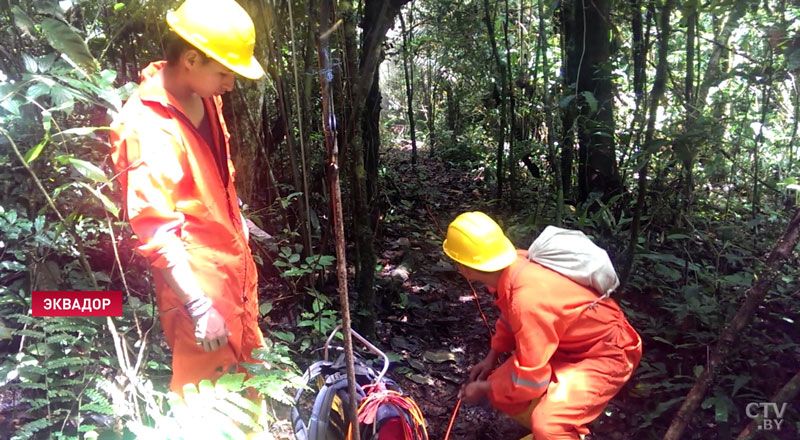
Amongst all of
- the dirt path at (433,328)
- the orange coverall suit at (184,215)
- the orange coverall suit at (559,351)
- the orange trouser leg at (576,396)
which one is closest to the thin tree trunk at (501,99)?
the dirt path at (433,328)

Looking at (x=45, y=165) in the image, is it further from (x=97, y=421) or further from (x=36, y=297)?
(x=97, y=421)

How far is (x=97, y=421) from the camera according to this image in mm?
2178

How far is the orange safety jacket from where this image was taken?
86.9 inches

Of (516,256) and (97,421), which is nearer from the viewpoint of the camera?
(97,421)

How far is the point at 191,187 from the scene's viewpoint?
1938mm

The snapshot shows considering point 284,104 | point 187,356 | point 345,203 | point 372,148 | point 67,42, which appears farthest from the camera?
point 372,148

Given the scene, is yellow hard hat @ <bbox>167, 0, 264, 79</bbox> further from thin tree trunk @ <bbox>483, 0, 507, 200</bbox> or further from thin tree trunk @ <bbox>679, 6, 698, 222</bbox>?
thin tree trunk @ <bbox>483, 0, 507, 200</bbox>

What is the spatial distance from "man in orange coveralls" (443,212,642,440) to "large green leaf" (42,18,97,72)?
159 cm

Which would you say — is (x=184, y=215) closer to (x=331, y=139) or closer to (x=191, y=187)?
(x=191, y=187)

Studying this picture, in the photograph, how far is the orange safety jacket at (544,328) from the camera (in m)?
2.21

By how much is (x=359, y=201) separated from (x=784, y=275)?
2.54m

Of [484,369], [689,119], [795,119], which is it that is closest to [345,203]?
[484,369]

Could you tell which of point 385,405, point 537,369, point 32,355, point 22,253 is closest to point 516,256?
point 537,369

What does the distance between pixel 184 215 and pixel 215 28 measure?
675mm
